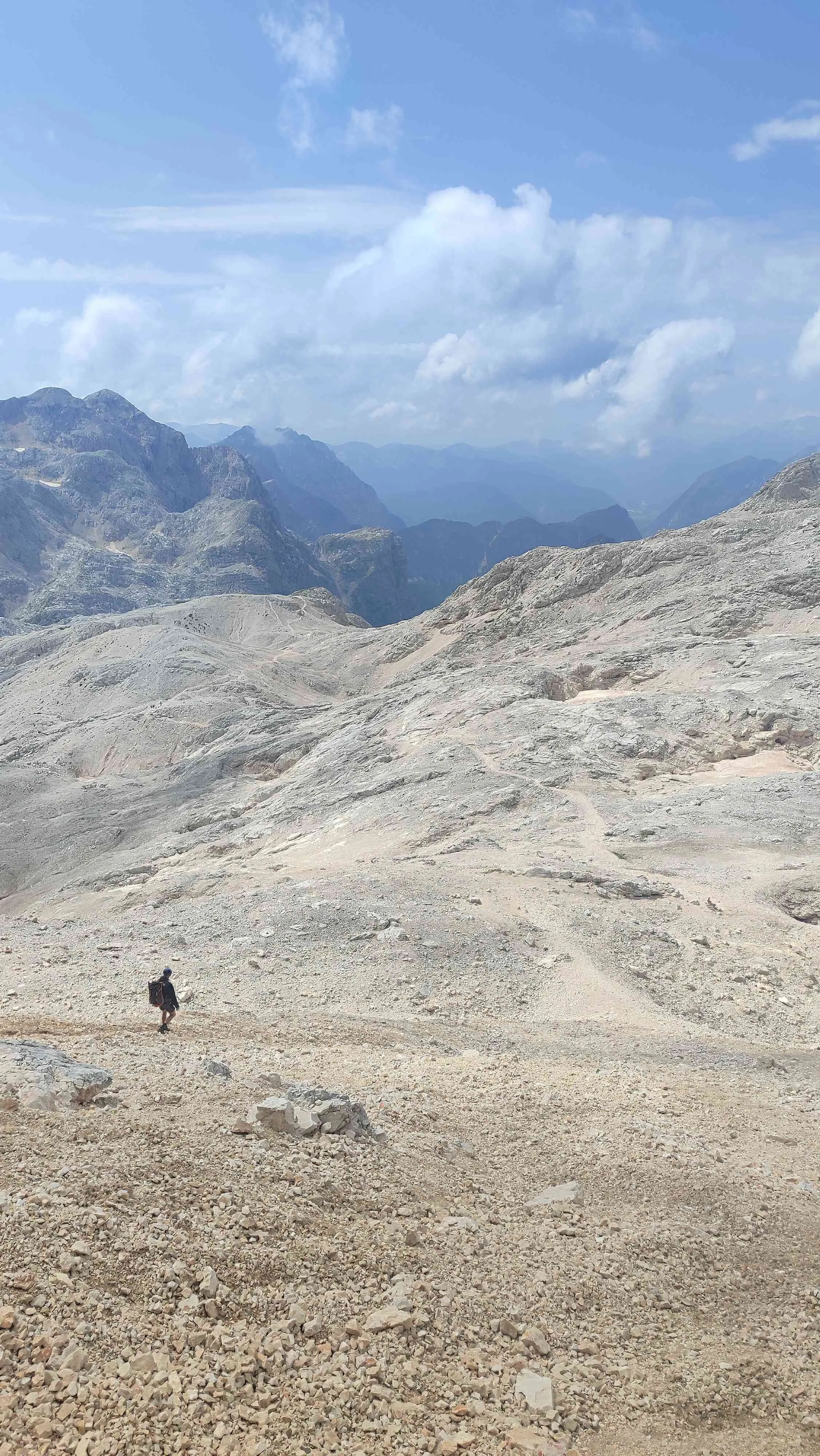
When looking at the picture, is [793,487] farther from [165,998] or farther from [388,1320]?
[388,1320]

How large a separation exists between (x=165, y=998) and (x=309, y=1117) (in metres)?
4.97

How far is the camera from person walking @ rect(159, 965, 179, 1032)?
42.2 feet

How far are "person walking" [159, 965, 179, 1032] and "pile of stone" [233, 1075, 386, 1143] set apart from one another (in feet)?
13.4

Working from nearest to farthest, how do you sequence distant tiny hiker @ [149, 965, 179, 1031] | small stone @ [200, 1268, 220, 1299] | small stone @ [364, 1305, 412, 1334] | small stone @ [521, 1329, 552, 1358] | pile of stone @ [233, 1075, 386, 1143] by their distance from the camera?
small stone @ [200, 1268, 220, 1299]
small stone @ [364, 1305, 412, 1334]
small stone @ [521, 1329, 552, 1358]
pile of stone @ [233, 1075, 386, 1143]
distant tiny hiker @ [149, 965, 179, 1031]

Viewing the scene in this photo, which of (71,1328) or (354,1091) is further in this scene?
(354,1091)

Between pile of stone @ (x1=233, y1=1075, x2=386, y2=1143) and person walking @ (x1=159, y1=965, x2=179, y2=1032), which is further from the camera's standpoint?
person walking @ (x1=159, y1=965, x2=179, y2=1032)

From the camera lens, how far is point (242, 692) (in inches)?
Result: 2557

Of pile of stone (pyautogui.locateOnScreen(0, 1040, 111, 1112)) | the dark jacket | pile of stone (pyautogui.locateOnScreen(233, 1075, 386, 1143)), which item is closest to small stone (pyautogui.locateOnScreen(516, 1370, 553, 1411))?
pile of stone (pyautogui.locateOnScreen(233, 1075, 386, 1143))

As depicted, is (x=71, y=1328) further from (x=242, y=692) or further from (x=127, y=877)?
(x=242, y=692)

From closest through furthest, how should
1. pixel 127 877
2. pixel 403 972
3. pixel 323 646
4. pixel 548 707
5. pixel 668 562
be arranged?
pixel 403 972 < pixel 127 877 < pixel 548 707 < pixel 668 562 < pixel 323 646

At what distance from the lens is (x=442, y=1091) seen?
11.1 meters

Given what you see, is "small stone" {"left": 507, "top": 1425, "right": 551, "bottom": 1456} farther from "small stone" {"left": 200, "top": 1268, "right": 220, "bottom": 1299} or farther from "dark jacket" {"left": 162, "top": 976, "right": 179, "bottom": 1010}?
"dark jacket" {"left": 162, "top": 976, "right": 179, "bottom": 1010}

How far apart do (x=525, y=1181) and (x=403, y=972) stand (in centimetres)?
833

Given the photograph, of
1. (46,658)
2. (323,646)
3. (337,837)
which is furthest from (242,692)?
(337,837)
